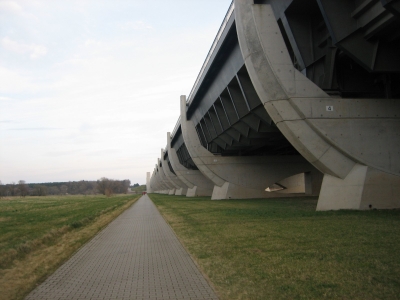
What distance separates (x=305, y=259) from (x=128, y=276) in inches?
127

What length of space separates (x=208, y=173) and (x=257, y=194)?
538 centimetres

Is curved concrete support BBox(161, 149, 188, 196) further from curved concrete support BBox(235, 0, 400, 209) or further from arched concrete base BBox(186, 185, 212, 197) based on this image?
curved concrete support BBox(235, 0, 400, 209)

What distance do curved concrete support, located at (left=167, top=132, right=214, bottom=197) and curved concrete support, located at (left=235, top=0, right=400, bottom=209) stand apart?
48890 mm

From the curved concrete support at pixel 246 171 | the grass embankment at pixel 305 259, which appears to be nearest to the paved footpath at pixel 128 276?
the grass embankment at pixel 305 259

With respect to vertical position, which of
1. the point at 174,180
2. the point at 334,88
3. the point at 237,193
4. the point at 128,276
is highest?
the point at 174,180

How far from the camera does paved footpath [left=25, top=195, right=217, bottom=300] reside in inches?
238

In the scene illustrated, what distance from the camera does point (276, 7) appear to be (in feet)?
55.6

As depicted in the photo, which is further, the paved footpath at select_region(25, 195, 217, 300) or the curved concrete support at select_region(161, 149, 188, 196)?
the curved concrete support at select_region(161, 149, 188, 196)

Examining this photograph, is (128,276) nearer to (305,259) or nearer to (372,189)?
(305,259)

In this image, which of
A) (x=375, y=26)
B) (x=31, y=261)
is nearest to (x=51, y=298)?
(x=31, y=261)

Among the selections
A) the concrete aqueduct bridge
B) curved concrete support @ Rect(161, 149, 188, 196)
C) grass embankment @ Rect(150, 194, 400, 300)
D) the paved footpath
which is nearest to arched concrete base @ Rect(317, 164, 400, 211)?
the concrete aqueduct bridge

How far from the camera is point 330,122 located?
15.8 meters

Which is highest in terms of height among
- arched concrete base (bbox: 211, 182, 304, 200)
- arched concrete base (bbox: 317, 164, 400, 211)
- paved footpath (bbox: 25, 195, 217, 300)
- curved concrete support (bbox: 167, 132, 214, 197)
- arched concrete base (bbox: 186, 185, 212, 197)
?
curved concrete support (bbox: 167, 132, 214, 197)

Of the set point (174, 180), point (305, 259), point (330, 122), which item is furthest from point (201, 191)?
point (305, 259)
